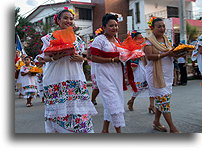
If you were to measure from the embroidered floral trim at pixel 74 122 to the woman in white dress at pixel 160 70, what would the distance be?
108 cm

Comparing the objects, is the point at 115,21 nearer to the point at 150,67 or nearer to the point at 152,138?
the point at 150,67

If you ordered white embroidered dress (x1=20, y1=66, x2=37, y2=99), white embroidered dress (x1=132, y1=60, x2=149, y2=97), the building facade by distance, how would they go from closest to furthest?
the building facade < white embroidered dress (x1=132, y1=60, x2=149, y2=97) < white embroidered dress (x1=20, y1=66, x2=37, y2=99)

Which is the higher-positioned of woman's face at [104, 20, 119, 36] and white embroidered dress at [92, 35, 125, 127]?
woman's face at [104, 20, 119, 36]

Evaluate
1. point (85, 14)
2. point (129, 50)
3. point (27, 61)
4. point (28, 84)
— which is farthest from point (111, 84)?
point (28, 84)

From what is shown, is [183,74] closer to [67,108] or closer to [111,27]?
[111,27]

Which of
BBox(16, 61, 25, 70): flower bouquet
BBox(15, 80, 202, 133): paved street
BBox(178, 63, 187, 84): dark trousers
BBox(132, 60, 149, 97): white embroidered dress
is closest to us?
BBox(15, 80, 202, 133): paved street

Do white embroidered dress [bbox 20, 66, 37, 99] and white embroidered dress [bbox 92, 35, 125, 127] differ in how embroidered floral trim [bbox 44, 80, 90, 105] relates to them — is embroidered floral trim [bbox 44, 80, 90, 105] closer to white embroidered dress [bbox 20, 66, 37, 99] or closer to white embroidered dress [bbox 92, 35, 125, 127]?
white embroidered dress [bbox 92, 35, 125, 127]

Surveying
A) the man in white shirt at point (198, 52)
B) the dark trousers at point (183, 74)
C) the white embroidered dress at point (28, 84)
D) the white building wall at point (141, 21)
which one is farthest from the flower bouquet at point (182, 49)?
the dark trousers at point (183, 74)

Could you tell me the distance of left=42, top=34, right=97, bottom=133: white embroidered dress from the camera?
9.30 ft

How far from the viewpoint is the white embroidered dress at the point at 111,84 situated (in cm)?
308

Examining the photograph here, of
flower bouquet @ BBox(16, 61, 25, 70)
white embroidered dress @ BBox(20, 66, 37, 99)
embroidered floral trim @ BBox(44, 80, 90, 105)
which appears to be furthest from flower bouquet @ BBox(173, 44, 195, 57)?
white embroidered dress @ BBox(20, 66, 37, 99)

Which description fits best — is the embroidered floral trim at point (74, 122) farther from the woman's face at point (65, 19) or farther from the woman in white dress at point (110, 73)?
the woman's face at point (65, 19)

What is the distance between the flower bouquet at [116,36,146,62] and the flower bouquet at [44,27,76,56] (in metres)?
0.63

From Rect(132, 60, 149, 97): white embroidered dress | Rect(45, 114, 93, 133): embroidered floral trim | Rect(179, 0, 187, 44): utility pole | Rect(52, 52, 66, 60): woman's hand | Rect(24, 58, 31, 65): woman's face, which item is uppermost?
Rect(179, 0, 187, 44): utility pole
